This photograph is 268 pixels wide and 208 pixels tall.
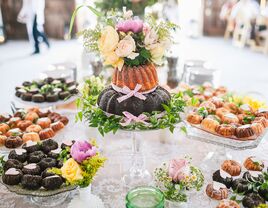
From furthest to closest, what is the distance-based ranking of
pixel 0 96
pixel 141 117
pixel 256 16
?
pixel 256 16
pixel 0 96
pixel 141 117

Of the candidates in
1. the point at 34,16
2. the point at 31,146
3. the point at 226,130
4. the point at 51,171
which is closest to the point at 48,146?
the point at 31,146

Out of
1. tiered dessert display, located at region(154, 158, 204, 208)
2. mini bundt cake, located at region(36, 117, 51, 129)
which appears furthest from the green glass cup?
mini bundt cake, located at region(36, 117, 51, 129)

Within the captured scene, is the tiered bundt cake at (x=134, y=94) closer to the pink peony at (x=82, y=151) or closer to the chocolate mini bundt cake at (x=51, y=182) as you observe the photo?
the pink peony at (x=82, y=151)

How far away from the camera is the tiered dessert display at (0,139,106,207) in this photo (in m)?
1.43

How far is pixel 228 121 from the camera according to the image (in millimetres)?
1912

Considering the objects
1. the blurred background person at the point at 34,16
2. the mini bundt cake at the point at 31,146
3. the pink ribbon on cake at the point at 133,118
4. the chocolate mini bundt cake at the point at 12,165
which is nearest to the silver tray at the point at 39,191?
the chocolate mini bundt cake at the point at 12,165

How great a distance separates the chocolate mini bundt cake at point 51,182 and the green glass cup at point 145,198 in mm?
296

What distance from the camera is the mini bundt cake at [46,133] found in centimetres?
191

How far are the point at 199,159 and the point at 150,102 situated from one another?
48 centimetres

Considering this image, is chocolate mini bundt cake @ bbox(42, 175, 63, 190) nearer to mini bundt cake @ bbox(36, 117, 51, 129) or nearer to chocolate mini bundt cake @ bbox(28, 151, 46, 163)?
chocolate mini bundt cake @ bbox(28, 151, 46, 163)

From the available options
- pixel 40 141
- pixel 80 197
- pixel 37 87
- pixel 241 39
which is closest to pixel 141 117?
pixel 80 197

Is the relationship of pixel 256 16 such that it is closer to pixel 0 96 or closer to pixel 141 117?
pixel 0 96

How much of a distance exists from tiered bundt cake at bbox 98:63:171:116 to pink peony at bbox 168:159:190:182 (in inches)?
11.8

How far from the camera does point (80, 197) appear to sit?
4.85 feet
